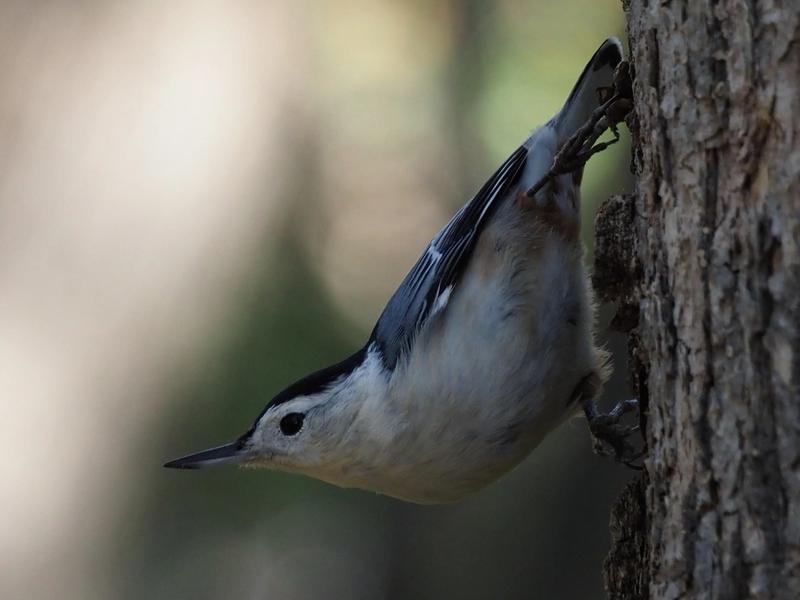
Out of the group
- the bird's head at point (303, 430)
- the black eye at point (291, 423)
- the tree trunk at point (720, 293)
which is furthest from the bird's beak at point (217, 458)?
the tree trunk at point (720, 293)

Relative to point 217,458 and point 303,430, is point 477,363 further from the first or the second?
point 217,458

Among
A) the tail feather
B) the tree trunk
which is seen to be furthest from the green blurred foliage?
the tree trunk

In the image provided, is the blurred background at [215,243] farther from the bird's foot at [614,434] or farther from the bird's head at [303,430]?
the bird's foot at [614,434]

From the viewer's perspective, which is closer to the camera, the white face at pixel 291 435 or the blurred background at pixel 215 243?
the white face at pixel 291 435

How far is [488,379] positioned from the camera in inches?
89.0

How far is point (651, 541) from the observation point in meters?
1.65

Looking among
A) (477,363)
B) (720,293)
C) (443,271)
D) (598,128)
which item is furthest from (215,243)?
(720,293)

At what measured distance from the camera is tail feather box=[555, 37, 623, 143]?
233 cm

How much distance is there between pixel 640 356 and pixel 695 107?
44 centimetres

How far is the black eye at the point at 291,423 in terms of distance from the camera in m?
2.58

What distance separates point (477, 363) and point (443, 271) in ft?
0.96

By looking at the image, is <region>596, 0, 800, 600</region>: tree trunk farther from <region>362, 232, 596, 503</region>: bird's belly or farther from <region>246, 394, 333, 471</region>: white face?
<region>246, 394, 333, 471</region>: white face

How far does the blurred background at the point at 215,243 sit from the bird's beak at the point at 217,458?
2.74 feet

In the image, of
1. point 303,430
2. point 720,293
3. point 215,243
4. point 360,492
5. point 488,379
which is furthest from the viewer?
point 215,243
